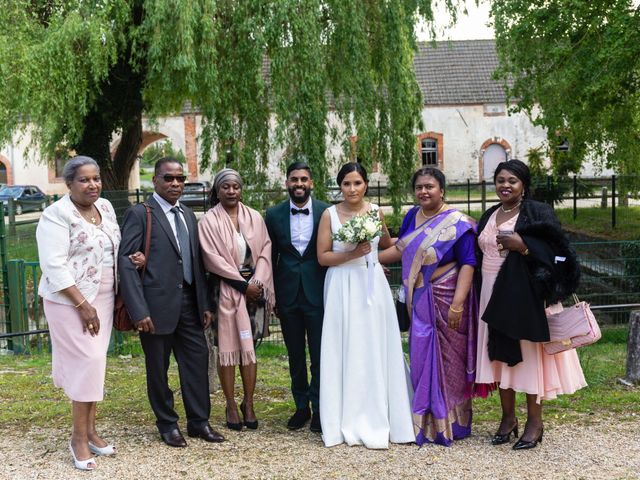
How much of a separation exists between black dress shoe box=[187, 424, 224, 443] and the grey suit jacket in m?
0.81

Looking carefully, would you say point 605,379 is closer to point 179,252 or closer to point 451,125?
point 179,252

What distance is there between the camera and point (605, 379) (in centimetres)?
761

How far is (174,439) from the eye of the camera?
19.0 feet

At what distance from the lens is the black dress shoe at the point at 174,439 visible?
5.75 m

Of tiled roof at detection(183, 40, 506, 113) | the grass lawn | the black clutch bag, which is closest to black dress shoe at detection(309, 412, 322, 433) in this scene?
the grass lawn

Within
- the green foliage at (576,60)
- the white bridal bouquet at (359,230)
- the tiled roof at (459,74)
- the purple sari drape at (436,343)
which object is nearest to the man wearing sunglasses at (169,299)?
the white bridal bouquet at (359,230)

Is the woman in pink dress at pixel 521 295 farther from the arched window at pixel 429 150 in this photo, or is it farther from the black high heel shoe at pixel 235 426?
the arched window at pixel 429 150

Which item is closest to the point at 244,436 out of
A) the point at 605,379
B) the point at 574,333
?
the point at 574,333

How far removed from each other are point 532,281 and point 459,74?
35.8 meters

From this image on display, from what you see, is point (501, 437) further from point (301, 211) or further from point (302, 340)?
point (301, 211)

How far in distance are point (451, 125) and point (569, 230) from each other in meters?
18.0

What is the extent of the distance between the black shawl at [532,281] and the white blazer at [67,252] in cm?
268

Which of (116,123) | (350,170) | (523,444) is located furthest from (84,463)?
(116,123)

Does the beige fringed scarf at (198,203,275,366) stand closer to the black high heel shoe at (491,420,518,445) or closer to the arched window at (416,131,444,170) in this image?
the black high heel shoe at (491,420,518,445)
